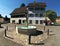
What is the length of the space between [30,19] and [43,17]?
19.3 ft

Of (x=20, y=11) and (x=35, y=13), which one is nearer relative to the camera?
(x=35, y=13)

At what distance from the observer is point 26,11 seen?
62.9 m

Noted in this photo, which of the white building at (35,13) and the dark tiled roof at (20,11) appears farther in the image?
the dark tiled roof at (20,11)

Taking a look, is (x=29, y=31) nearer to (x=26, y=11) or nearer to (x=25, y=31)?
(x=25, y=31)

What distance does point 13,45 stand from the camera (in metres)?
16.7

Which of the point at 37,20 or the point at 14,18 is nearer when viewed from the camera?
the point at 37,20

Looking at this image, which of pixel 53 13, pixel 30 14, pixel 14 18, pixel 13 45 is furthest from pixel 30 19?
pixel 13 45

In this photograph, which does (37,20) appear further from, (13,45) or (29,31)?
(13,45)

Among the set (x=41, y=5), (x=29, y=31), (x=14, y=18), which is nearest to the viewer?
(x=29, y=31)

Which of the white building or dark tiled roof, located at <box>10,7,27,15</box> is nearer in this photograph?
the white building

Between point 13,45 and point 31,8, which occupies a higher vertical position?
point 31,8

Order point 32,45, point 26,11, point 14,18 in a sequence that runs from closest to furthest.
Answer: point 32,45 < point 26,11 < point 14,18

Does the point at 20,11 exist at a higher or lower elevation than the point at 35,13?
higher

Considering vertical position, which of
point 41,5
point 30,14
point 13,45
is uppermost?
point 41,5
